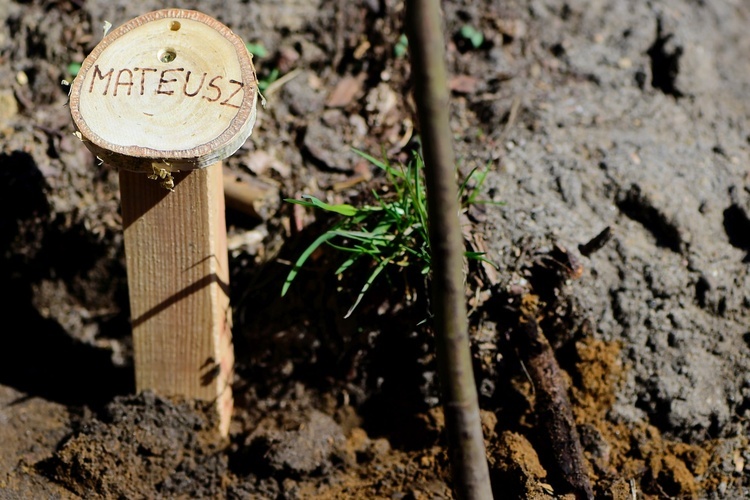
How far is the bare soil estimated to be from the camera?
2125 millimetres

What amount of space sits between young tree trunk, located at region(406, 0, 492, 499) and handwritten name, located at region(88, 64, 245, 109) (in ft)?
2.09

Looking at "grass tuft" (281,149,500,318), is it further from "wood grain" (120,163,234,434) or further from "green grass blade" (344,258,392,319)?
"wood grain" (120,163,234,434)

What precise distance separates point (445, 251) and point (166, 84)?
2.78 feet

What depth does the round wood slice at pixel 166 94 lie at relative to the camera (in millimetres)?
1646

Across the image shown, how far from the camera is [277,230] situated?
97.0 inches

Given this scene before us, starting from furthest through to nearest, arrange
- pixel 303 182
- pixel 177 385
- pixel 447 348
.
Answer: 1. pixel 303 182
2. pixel 177 385
3. pixel 447 348

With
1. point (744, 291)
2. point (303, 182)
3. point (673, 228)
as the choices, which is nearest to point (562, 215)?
point (673, 228)

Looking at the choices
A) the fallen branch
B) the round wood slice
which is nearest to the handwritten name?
the round wood slice

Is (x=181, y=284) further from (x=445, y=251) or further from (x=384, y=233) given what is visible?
(x=445, y=251)

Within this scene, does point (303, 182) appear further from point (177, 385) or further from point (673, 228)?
point (673, 228)

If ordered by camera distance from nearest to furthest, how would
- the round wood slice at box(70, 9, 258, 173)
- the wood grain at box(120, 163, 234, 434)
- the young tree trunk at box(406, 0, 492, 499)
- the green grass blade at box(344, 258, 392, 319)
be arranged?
the young tree trunk at box(406, 0, 492, 499) → the round wood slice at box(70, 9, 258, 173) → the wood grain at box(120, 163, 234, 434) → the green grass blade at box(344, 258, 392, 319)

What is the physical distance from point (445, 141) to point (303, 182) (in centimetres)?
141

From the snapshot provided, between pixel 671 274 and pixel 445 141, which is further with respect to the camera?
pixel 671 274

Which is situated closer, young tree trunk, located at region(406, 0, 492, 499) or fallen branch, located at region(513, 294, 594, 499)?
young tree trunk, located at region(406, 0, 492, 499)
